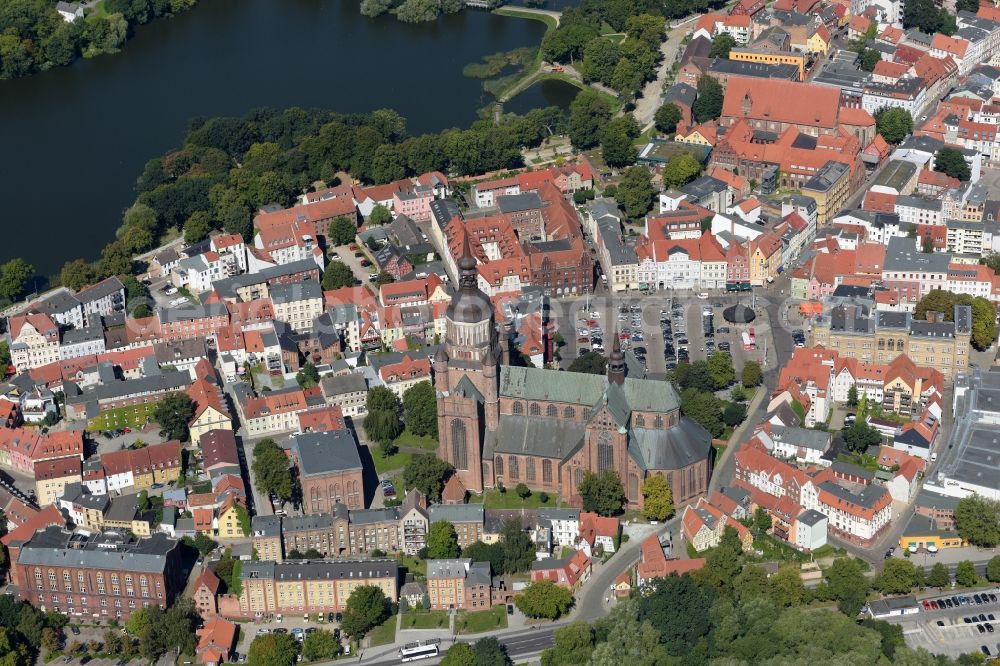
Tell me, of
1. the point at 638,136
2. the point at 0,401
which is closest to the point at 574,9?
the point at 638,136

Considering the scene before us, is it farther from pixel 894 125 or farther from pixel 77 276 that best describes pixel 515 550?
pixel 894 125

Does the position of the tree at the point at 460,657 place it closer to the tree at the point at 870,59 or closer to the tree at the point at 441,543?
the tree at the point at 441,543

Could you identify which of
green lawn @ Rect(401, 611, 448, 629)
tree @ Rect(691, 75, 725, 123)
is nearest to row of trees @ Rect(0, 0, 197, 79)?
tree @ Rect(691, 75, 725, 123)

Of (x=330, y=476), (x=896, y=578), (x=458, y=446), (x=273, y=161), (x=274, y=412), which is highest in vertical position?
(x=273, y=161)

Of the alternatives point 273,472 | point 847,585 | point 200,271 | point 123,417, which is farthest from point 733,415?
point 200,271

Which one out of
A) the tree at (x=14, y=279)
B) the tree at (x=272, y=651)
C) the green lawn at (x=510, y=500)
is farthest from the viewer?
the tree at (x=14, y=279)

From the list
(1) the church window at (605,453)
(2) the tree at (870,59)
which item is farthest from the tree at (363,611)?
(2) the tree at (870,59)
